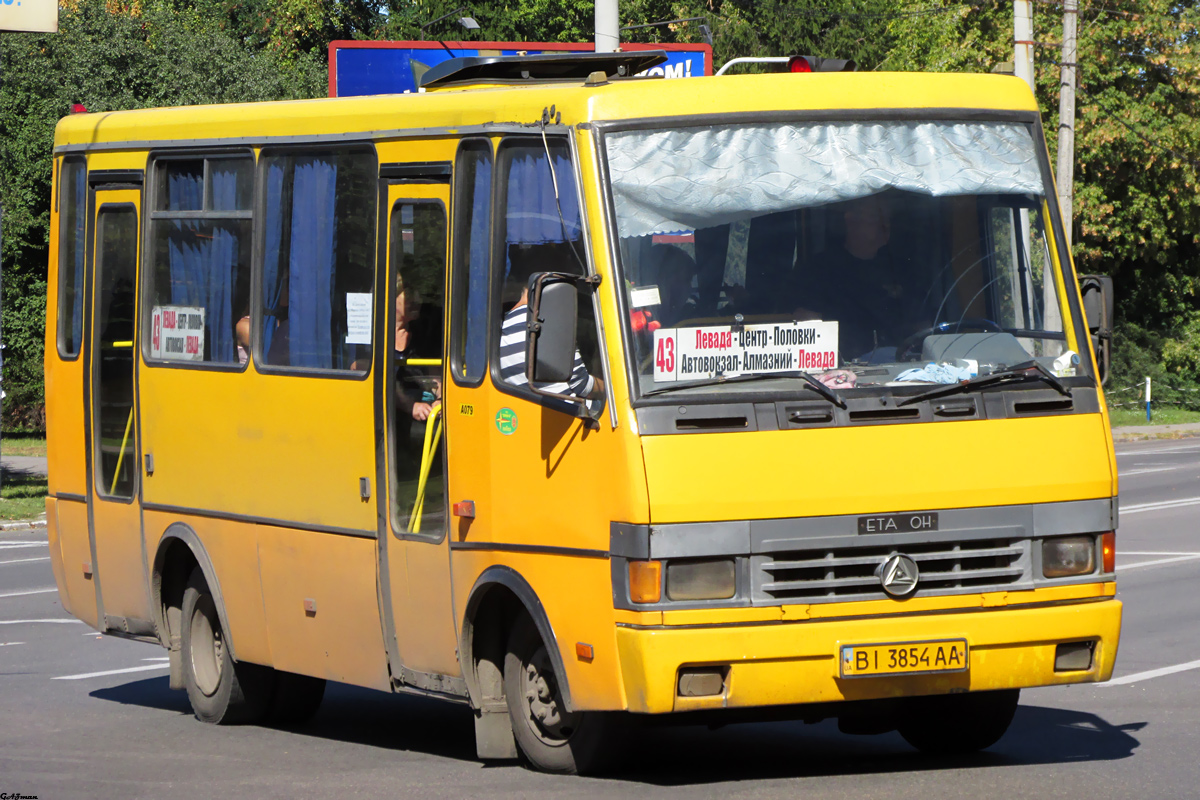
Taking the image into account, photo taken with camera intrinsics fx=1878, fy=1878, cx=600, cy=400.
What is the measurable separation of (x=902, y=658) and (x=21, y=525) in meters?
19.4

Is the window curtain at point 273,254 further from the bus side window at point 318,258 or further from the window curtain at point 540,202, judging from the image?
the window curtain at point 540,202

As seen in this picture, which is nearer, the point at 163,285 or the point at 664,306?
the point at 664,306

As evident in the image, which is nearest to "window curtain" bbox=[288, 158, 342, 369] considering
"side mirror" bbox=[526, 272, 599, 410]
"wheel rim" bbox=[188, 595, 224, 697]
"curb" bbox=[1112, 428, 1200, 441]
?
"wheel rim" bbox=[188, 595, 224, 697]

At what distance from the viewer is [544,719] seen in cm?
764

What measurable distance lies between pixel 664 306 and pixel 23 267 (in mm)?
34793

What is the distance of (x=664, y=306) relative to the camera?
714cm

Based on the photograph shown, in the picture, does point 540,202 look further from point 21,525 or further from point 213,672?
point 21,525

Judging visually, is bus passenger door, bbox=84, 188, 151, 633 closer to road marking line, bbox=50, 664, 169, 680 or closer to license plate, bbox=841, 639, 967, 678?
road marking line, bbox=50, 664, 169, 680

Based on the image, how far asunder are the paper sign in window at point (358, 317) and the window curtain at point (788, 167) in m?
1.87

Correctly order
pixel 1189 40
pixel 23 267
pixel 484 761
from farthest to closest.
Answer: pixel 1189 40 < pixel 23 267 < pixel 484 761

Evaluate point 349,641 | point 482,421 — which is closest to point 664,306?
point 482,421

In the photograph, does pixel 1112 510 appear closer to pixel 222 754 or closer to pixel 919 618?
pixel 919 618

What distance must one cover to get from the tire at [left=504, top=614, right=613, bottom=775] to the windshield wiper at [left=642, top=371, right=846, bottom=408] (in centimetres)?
126

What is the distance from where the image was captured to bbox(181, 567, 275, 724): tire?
10.1 metres
